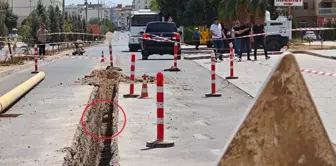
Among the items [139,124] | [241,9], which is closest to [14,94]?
[139,124]

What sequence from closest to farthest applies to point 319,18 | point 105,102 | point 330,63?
point 105,102, point 330,63, point 319,18

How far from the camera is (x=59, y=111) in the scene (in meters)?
11.8

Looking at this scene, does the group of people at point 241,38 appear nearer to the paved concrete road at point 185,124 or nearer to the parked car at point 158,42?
the parked car at point 158,42

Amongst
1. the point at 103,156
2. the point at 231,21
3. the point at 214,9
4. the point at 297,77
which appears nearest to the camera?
the point at 297,77

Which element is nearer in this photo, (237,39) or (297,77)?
(297,77)

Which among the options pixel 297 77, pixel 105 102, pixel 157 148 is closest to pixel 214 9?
pixel 105 102

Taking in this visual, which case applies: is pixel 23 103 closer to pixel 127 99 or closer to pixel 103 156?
pixel 127 99

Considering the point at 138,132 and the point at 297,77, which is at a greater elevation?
the point at 297,77

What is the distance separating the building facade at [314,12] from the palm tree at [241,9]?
2041 inches

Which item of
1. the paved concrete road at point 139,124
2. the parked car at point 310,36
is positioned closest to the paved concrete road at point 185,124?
the paved concrete road at point 139,124

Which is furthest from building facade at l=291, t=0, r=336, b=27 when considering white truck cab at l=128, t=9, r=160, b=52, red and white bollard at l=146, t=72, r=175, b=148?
red and white bollard at l=146, t=72, r=175, b=148

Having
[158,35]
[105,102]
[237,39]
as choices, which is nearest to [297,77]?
[105,102]

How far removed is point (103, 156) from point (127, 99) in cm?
437

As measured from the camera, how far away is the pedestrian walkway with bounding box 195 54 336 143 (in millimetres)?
11023
